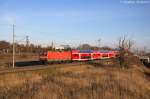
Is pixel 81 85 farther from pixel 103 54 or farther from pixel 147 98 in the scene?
pixel 103 54

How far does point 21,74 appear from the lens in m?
27.6

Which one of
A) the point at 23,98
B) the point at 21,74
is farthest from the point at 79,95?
the point at 21,74

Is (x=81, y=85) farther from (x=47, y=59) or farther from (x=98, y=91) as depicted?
(x=47, y=59)

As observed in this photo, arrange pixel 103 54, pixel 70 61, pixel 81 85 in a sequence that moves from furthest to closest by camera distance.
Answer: pixel 103 54
pixel 70 61
pixel 81 85

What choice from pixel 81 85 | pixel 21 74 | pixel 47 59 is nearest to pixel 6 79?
pixel 21 74

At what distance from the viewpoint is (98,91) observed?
1894cm

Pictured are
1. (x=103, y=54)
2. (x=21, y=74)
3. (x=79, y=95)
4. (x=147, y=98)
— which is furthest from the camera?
(x=103, y=54)

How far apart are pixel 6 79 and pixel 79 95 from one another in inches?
390

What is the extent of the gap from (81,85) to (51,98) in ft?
24.2

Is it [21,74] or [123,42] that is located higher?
[123,42]

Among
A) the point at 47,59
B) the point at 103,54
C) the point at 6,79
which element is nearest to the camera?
the point at 6,79

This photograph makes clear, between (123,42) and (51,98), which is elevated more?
(123,42)

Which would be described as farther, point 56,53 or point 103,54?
point 103,54

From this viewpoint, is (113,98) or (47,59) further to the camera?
(47,59)
